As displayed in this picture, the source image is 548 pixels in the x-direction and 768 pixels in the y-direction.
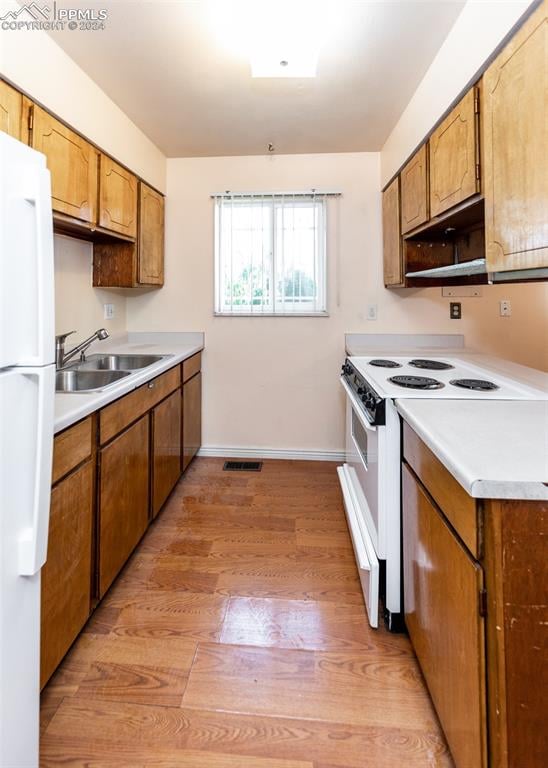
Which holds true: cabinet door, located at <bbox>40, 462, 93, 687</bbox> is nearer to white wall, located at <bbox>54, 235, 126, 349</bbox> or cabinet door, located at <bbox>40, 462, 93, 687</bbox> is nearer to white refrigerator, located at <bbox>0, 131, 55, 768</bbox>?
white refrigerator, located at <bbox>0, 131, 55, 768</bbox>

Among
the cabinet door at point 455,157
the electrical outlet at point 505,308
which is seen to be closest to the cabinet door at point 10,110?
the cabinet door at point 455,157

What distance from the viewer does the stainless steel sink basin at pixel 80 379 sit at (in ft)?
6.96

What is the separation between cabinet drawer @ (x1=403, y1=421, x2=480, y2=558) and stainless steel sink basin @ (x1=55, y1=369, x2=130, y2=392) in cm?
156

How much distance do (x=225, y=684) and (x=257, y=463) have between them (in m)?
1.91

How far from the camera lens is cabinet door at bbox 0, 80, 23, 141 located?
1433mm

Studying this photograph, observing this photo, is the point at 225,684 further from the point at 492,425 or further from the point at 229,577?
the point at 492,425

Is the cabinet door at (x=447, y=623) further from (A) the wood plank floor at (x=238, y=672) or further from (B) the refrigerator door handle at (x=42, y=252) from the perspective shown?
(B) the refrigerator door handle at (x=42, y=252)

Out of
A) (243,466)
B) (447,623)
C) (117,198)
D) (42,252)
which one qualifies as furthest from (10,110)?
(243,466)

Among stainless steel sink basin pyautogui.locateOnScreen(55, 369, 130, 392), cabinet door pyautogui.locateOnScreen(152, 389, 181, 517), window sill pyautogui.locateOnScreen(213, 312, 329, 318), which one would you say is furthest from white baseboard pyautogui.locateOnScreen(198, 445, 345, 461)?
stainless steel sink basin pyautogui.locateOnScreen(55, 369, 130, 392)

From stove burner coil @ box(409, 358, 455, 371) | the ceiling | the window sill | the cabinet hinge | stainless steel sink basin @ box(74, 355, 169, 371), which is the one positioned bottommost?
the cabinet hinge

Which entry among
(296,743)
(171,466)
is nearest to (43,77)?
(171,466)

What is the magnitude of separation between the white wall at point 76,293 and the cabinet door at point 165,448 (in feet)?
2.43

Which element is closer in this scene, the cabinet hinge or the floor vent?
the cabinet hinge

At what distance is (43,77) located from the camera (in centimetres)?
170
